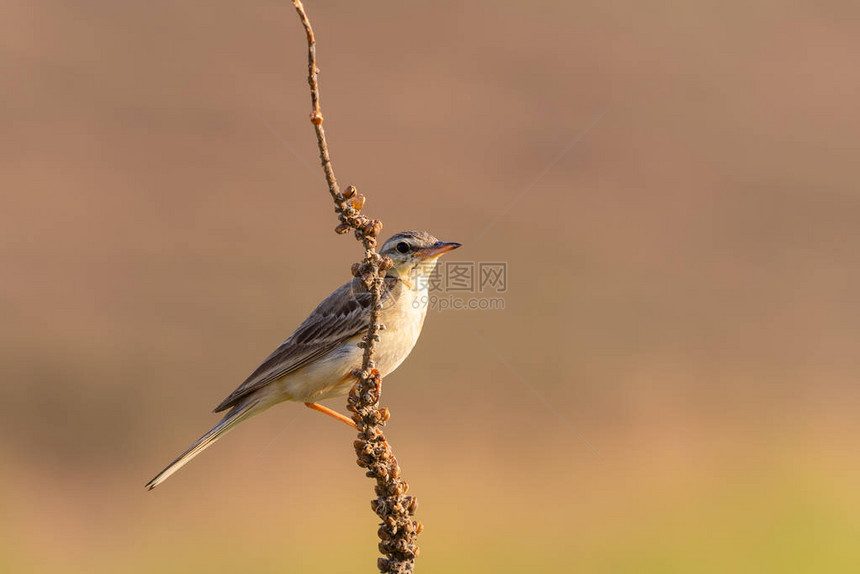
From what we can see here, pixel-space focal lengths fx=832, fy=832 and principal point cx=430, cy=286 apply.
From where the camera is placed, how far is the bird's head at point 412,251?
6062mm

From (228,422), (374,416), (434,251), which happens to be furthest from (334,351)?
(374,416)

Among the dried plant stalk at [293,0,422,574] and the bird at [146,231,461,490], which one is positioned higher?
the bird at [146,231,461,490]

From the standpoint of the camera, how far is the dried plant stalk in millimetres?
3428

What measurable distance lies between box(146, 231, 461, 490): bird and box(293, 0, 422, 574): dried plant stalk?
66.1 inches

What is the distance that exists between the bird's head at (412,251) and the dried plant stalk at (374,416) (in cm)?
209

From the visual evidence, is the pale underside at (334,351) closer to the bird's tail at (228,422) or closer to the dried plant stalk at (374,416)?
the bird's tail at (228,422)

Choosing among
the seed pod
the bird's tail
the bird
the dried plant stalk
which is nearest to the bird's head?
the bird

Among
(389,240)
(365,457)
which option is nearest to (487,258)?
(389,240)

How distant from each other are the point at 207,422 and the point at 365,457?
10341 millimetres

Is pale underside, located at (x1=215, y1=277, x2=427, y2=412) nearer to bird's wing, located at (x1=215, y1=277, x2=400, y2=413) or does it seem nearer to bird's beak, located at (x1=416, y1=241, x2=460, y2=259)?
bird's wing, located at (x1=215, y1=277, x2=400, y2=413)

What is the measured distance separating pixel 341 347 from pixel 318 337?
0.25m

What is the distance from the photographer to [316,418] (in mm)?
14133

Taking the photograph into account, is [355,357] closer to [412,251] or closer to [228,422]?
[412,251]

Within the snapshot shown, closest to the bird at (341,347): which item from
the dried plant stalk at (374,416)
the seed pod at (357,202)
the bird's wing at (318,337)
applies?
the bird's wing at (318,337)
